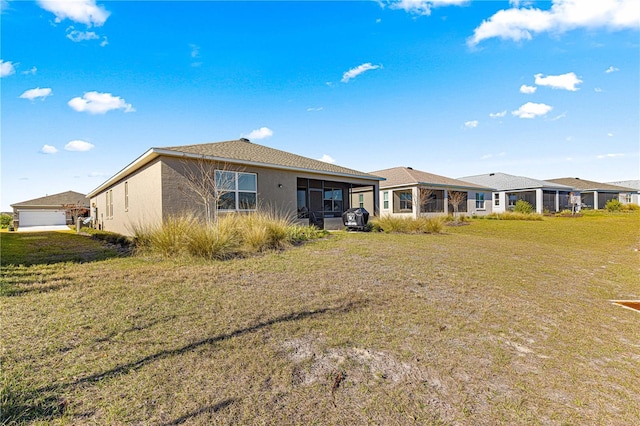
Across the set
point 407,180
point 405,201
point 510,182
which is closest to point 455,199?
point 405,201

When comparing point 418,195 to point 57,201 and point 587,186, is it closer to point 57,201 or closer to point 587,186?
point 587,186

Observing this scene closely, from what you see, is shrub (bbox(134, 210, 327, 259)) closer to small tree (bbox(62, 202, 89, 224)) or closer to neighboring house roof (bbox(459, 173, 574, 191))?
small tree (bbox(62, 202, 89, 224))

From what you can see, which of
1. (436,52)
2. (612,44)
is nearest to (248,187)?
(436,52)

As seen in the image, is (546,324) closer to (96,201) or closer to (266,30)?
(266,30)

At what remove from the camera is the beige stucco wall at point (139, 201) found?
11948mm

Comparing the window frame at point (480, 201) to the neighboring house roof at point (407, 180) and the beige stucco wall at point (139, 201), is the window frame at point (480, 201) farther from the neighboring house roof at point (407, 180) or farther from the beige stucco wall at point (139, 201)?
the beige stucco wall at point (139, 201)

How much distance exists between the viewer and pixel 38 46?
30.3 ft

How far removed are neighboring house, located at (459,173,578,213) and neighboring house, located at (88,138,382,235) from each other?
76.3 feet

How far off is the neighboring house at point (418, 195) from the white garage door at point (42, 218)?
115 ft

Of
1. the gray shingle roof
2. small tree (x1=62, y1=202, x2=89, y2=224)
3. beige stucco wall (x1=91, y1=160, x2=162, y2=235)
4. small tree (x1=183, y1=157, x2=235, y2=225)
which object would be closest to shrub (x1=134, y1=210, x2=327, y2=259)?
beige stucco wall (x1=91, y1=160, x2=162, y2=235)

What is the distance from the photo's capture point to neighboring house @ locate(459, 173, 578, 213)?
32.8 meters

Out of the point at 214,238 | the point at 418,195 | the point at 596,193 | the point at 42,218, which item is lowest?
the point at 214,238

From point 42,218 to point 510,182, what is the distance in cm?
5575

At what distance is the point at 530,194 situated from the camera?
112 feet
